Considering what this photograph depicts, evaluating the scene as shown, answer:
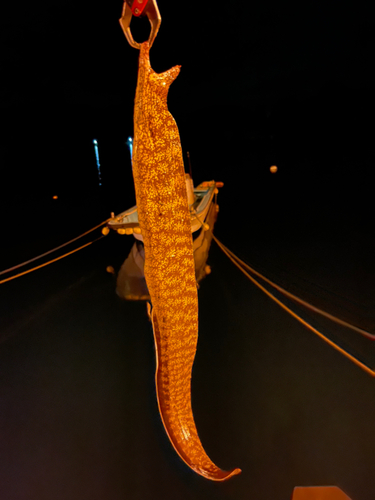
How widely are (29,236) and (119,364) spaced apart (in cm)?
251

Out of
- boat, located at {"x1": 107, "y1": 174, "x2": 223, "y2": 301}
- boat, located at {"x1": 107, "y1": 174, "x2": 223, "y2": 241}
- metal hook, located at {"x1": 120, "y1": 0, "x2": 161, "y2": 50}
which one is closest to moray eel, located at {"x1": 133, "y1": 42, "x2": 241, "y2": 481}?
metal hook, located at {"x1": 120, "y1": 0, "x2": 161, "y2": 50}

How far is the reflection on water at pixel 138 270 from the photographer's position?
6.48 feet

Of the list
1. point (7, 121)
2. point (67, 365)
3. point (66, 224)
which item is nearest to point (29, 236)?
point (66, 224)

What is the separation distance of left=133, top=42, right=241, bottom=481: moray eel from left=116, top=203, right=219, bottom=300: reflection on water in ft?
3.48

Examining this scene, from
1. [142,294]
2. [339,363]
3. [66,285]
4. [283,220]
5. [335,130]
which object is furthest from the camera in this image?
→ [335,130]

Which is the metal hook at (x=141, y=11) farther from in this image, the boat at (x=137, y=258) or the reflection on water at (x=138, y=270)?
the reflection on water at (x=138, y=270)

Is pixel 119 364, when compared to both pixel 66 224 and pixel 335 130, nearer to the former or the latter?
pixel 66 224

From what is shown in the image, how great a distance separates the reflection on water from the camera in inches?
77.8

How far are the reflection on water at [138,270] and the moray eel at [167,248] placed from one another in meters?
1.06

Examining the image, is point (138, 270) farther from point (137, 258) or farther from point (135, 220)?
point (135, 220)

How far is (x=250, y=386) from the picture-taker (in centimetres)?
122

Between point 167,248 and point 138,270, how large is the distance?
1.59 metres

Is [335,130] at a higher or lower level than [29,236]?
higher

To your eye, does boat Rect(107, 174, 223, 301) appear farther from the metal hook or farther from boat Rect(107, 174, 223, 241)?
the metal hook
